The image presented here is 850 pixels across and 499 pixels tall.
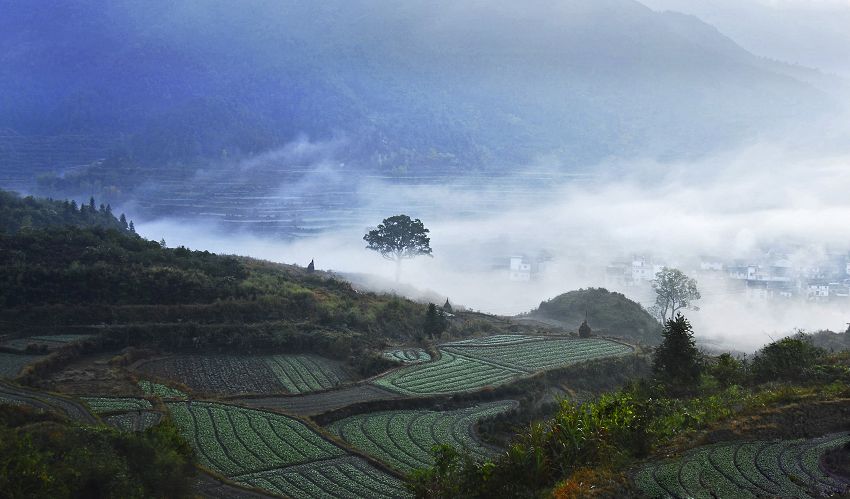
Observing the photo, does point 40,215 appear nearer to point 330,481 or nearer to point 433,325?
point 433,325

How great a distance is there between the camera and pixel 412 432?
79.5 feet

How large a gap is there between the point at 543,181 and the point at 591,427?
131945 mm

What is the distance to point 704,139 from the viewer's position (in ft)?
618

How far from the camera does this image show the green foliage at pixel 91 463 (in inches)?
535

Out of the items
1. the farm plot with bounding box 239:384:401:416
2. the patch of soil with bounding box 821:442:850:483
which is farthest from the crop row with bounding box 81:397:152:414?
the patch of soil with bounding box 821:442:850:483

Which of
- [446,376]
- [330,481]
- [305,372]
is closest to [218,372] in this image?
[305,372]

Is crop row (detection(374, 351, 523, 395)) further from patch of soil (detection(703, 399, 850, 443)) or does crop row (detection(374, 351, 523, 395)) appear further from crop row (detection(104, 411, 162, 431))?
patch of soil (detection(703, 399, 850, 443))

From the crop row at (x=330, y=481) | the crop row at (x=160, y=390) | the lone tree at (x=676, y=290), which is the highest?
the lone tree at (x=676, y=290)

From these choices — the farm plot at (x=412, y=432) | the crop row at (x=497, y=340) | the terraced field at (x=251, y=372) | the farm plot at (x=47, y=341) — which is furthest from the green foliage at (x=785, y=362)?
the farm plot at (x=47, y=341)

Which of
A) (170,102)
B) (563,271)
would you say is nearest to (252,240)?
(563,271)

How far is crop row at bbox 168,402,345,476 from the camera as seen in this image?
20.6 m

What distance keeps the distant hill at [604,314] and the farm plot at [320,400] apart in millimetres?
25103

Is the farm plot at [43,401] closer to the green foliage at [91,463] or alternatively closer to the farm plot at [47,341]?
the green foliage at [91,463]

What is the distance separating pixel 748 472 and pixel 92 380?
23.1m
